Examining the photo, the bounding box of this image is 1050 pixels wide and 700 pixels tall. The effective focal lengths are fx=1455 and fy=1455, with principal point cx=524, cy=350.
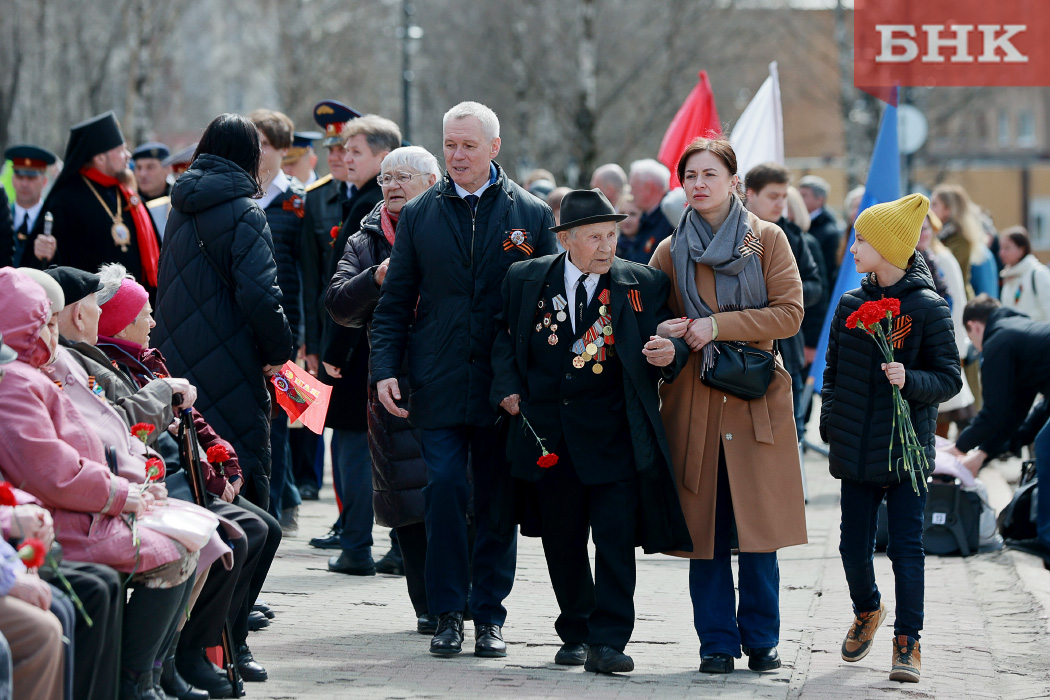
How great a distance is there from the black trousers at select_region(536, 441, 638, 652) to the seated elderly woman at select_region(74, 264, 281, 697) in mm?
1101

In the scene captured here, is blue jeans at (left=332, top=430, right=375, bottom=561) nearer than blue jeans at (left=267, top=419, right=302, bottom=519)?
Yes

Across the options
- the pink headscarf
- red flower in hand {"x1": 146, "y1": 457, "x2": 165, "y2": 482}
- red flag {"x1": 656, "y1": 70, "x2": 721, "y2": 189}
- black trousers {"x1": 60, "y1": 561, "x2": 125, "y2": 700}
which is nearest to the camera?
black trousers {"x1": 60, "y1": 561, "x2": 125, "y2": 700}

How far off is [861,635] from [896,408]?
0.95m

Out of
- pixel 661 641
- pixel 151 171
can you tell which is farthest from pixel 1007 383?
pixel 151 171

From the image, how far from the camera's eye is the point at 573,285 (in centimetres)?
576

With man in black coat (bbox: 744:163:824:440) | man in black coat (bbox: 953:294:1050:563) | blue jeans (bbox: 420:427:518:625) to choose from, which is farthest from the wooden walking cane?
man in black coat (bbox: 953:294:1050:563)

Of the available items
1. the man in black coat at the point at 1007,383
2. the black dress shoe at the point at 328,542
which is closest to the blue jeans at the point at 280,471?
the black dress shoe at the point at 328,542

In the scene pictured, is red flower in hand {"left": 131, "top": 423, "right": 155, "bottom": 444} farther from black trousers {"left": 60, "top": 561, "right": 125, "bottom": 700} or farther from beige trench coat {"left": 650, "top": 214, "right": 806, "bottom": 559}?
beige trench coat {"left": 650, "top": 214, "right": 806, "bottom": 559}

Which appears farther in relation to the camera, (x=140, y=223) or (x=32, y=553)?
(x=140, y=223)

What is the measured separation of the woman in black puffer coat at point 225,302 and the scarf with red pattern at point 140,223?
275 cm

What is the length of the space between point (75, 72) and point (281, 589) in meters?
37.5

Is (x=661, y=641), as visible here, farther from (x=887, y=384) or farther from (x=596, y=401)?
(x=887, y=384)

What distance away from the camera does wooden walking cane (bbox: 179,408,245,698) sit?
5184mm

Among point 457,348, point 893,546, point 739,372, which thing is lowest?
point 893,546
